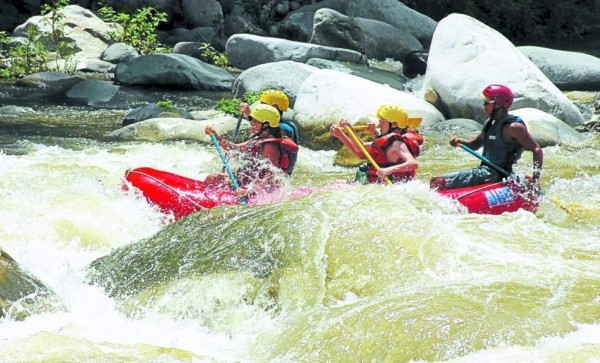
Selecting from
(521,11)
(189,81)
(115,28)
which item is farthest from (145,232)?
(521,11)

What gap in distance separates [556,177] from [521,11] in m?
17.2

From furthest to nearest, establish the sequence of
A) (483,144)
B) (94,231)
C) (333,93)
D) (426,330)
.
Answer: (333,93) → (483,144) → (94,231) → (426,330)

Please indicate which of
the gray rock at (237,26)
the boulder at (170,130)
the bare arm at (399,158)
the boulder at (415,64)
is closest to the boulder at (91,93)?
the boulder at (170,130)

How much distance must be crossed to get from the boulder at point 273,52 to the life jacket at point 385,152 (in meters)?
8.24

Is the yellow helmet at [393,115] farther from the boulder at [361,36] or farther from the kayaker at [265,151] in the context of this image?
the boulder at [361,36]

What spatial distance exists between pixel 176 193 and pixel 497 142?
2653mm

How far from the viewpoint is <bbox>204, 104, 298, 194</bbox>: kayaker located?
6246 millimetres

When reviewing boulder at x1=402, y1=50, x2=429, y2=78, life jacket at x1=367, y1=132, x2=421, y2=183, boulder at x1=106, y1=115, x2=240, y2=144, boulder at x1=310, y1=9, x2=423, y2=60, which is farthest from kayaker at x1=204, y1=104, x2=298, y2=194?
boulder at x1=310, y1=9, x2=423, y2=60

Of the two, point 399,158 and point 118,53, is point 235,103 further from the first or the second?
point 118,53

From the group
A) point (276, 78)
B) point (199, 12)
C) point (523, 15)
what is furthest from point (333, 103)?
point (523, 15)

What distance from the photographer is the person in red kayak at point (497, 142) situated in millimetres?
6578

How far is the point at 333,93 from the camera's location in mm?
9844

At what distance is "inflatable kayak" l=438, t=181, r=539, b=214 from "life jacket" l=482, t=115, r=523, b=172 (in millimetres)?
334

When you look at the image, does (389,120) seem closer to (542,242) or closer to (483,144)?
(483,144)
